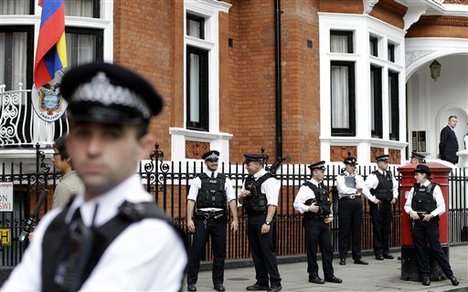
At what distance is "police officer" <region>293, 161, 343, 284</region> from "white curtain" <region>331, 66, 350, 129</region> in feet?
18.1

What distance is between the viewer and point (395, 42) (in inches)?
744

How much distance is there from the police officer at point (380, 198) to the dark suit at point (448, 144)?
599 cm

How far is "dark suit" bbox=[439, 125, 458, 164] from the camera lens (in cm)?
2047

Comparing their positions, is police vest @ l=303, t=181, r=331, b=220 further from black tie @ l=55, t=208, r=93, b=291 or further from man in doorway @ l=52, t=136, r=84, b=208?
black tie @ l=55, t=208, r=93, b=291

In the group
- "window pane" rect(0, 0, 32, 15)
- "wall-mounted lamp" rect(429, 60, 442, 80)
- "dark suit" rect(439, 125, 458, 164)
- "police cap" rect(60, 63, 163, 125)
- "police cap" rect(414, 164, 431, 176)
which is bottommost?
"police cap" rect(414, 164, 431, 176)

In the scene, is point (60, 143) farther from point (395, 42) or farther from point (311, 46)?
point (395, 42)

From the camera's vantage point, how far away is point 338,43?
1738cm

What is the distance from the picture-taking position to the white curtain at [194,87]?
15.2m

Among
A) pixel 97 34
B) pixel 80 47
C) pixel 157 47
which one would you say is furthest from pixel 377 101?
pixel 80 47

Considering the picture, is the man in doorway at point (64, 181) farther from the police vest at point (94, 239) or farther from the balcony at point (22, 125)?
the balcony at point (22, 125)

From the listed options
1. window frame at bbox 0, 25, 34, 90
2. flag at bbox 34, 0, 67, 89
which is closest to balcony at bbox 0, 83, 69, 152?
window frame at bbox 0, 25, 34, 90

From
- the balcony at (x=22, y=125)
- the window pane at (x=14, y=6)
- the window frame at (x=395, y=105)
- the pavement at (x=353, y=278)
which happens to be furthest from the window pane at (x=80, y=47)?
the window frame at (x=395, y=105)

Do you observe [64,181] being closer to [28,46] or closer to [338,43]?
[28,46]

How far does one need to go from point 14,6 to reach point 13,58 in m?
0.90
